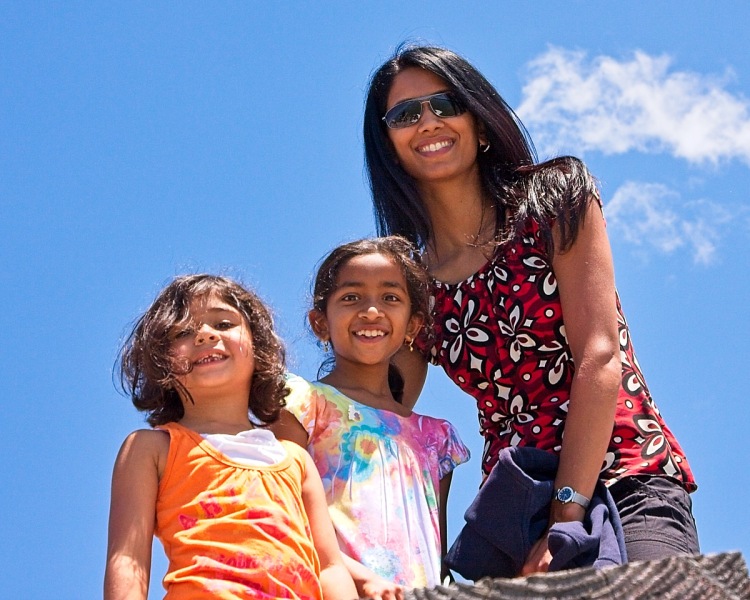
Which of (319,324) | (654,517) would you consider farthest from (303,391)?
(654,517)

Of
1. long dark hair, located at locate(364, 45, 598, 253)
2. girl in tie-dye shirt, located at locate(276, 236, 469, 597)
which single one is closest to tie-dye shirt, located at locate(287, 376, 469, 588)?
girl in tie-dye shirt, located at locate(276, 236, 469, 597)

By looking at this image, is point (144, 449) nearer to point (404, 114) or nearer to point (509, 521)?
point (509, 521)

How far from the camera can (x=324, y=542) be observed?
3375mm

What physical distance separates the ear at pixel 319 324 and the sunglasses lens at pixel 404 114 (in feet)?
2.83

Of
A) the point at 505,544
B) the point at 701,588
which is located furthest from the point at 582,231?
the point at 701,588

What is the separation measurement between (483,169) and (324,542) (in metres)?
1.85

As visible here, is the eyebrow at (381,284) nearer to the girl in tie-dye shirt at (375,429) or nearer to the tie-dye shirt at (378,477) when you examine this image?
the girl in tie-dye shirt at (375,429)

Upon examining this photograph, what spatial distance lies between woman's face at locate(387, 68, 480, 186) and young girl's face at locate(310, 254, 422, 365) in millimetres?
486

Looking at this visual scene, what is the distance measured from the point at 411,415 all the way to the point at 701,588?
205 centimetres

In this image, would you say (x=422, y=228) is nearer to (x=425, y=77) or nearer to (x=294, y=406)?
(x=425, y=77)

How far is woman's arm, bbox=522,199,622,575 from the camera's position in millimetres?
3531

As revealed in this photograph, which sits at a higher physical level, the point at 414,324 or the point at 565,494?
the point at 414,324

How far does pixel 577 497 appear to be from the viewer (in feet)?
11.4

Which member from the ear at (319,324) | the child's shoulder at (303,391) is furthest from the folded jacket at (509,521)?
the ear at (319,324)
